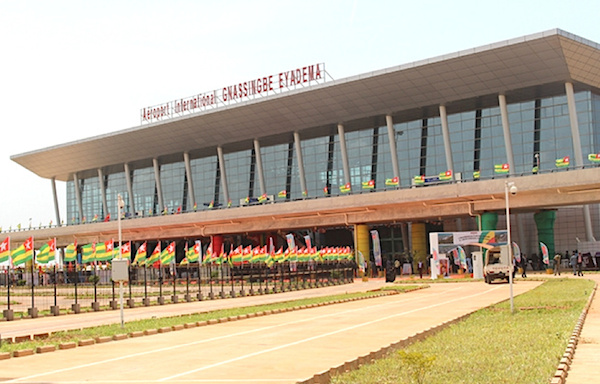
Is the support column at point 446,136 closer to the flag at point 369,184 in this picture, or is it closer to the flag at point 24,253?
the flag at point 369,184

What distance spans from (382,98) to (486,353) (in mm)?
66144

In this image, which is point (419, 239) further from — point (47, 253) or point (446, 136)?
point (47, 253)

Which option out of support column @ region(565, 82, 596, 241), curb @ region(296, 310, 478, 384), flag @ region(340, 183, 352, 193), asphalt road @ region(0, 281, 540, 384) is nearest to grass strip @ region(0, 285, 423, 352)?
asphalt road @ region(0, 281, 540, 384)

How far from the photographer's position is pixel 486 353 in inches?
601

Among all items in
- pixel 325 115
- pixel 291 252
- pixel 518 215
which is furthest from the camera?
pixel 325 115

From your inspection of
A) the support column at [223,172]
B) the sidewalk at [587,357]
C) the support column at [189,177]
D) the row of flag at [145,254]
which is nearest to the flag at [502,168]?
the row of flag at [145,254]

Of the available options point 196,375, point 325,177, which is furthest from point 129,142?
point 196,375

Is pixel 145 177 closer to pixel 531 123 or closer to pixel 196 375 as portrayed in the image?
pixel 531 123

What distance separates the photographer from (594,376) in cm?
1271

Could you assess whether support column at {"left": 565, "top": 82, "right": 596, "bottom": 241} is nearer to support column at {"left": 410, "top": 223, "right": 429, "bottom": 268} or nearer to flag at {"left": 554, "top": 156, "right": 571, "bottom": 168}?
flag at {"left": 554, "top": 156, "right": 571, "bottom": 168}

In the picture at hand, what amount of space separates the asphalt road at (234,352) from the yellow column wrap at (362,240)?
49618 millimetres

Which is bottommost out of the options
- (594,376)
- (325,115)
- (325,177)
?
(594,376)

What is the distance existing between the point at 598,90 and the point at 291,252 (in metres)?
36.2

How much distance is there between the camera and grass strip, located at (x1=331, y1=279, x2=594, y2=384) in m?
12.0
